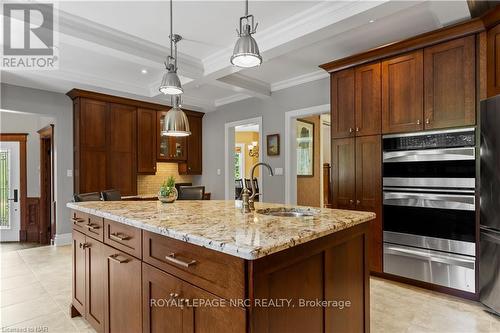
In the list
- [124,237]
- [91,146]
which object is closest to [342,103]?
[124,237]

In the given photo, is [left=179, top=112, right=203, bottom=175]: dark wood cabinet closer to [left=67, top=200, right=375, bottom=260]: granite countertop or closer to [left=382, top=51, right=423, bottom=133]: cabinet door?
[left=382, top=51, right=423, bottom=133]: cabinet door

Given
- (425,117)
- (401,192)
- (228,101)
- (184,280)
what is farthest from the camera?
(228,101)

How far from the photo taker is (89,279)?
83.0 inches

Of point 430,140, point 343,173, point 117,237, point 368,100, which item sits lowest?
point 117,237

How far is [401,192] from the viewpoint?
2.99m

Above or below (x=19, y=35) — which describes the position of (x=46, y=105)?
below

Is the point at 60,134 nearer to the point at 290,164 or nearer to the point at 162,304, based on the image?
the point at 290,164

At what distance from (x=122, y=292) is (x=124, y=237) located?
0.33m

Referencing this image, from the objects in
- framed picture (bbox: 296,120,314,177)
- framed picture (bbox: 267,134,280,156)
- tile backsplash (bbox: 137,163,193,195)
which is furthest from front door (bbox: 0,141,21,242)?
framed picture (bbox: 296,120,314,177)

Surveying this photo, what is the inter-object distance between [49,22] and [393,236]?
392cm

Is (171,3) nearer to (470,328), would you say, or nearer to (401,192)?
(401,192)

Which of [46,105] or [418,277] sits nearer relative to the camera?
[418,277]

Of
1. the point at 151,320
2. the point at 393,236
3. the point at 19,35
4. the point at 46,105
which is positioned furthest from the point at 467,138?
the point at 46,105

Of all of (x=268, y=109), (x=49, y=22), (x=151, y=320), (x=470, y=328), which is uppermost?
(x=49, y=22)
